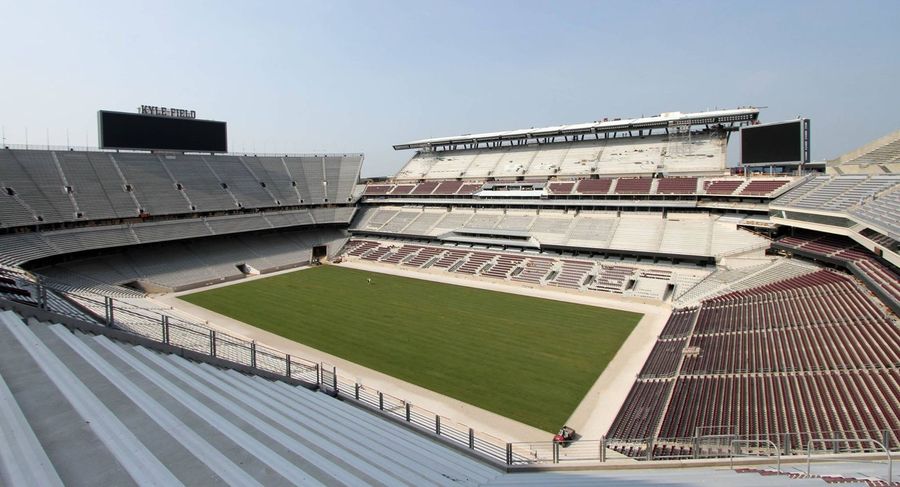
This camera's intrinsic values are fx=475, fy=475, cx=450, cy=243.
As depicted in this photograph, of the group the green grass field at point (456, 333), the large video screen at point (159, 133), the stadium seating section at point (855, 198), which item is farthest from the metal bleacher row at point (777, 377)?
the large video screen at point (159, 133)

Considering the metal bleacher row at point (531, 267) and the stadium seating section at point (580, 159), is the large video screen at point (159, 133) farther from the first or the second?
the stadium seating section at point (580, 159)

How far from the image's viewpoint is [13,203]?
32469 mm

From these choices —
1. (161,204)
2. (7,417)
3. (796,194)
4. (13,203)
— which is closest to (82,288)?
(13,203)

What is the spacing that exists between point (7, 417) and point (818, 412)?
1575 cm

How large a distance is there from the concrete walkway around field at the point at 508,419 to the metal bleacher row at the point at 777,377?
0.66 metres

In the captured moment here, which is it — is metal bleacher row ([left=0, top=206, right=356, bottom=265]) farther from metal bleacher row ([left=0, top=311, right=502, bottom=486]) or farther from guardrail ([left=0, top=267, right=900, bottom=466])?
metal bleacher row ([left=0, top=311, right=502, bottom=486])

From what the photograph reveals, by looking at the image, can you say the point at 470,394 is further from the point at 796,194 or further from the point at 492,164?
the point at 492,164

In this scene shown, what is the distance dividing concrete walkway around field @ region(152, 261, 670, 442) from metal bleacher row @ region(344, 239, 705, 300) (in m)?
1.67

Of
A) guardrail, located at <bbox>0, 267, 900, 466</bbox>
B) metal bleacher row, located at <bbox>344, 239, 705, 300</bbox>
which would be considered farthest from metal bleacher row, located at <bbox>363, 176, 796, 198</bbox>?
guardrail, located at <bbox>0, 267, 900, 466</bbox>

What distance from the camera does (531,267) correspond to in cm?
3572

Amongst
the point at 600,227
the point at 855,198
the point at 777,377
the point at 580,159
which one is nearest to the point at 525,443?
the point at 777,377

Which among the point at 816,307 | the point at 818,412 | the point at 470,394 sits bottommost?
the point at 470,394

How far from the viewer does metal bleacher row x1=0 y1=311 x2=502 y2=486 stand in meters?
4.12

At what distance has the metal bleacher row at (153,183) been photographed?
34219mm
